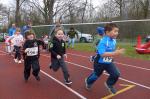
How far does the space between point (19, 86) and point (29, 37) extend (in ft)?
4.56

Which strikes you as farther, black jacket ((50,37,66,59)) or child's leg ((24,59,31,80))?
child's leg ((24,59,31,80))

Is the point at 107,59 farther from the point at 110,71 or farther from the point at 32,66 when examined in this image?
the point at 32,66

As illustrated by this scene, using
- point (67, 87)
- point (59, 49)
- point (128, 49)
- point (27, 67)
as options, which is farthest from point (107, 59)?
point (128, 49)

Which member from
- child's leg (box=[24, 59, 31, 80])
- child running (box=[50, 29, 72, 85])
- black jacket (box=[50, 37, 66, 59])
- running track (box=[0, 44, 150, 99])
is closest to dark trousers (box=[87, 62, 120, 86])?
running track (box=[0, 44, 150, 99])

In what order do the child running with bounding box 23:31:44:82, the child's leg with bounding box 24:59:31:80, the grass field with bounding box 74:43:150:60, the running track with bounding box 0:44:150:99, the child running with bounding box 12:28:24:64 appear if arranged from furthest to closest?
the grass field with bounding box 74:43:150:60 → the child running with bounding box 12:28:24:64 → the child's leg with bounding box 24:59:31:80 → the child running with bounding box 23:31:44:82 → the running track with bounding box 0:44:150:99

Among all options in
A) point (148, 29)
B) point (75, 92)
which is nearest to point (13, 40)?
point (75, 92)

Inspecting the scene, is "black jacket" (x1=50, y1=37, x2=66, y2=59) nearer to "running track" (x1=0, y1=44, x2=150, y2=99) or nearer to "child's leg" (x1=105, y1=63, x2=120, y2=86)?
"running track" (x1=0, y1=44, x2=150, y2=99)

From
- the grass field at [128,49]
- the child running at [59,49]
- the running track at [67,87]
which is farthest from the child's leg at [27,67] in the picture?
the grass field at [128,49]

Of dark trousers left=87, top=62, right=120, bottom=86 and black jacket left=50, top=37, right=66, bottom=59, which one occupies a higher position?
black jacket left=50, top=37, right=66, bottom=59

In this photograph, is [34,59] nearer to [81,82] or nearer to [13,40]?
[81,82]

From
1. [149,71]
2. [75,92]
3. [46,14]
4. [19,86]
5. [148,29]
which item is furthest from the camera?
[46,14]

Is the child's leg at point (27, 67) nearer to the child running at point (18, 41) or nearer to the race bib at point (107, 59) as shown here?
the race bib at point (107, 59)

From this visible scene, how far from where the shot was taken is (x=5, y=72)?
1236 centimetres

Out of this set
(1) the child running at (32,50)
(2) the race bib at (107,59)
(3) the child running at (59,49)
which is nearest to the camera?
(2) the race bib at (107,59)
